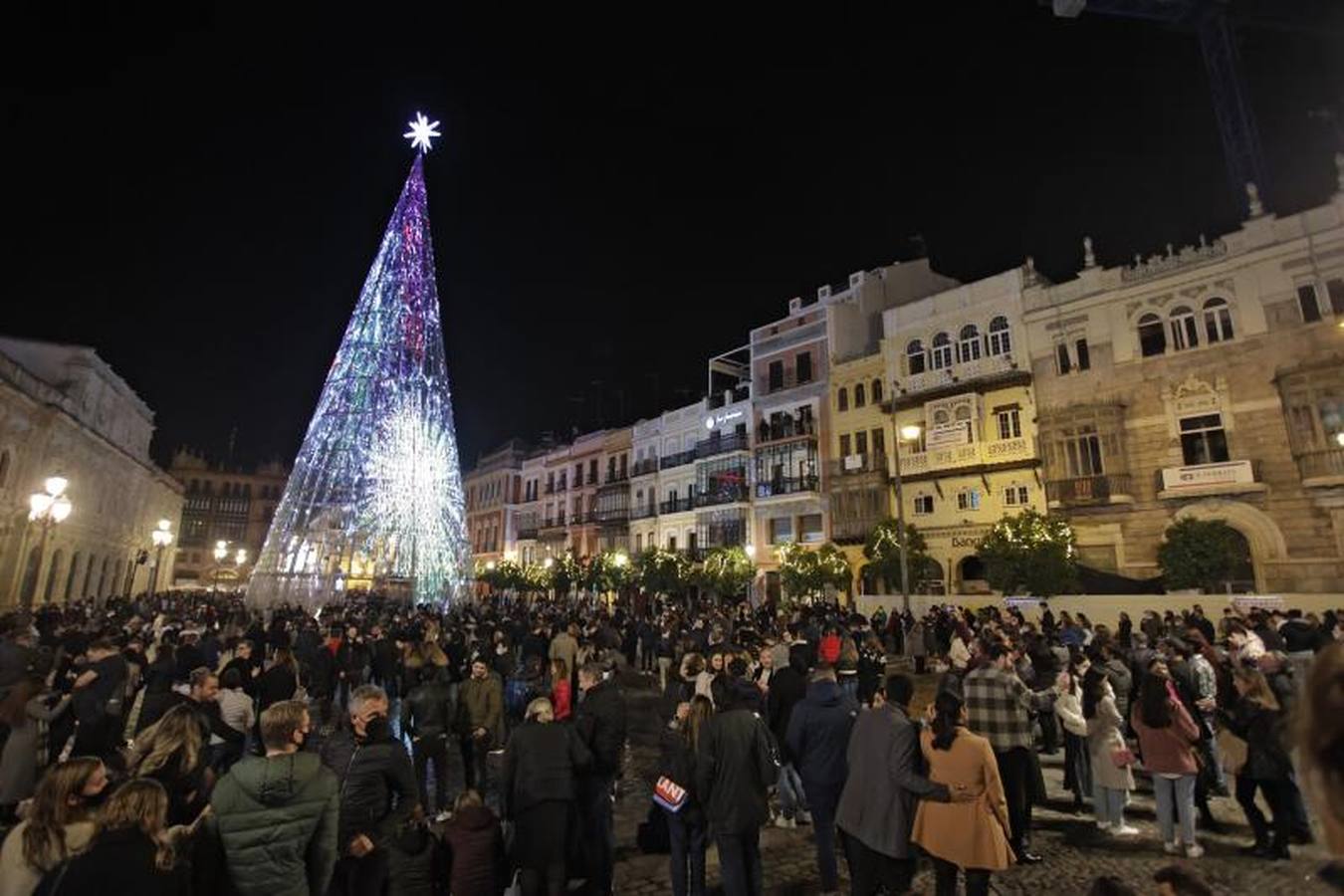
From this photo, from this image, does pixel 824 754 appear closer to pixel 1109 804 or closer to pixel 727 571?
pixel 1109 804

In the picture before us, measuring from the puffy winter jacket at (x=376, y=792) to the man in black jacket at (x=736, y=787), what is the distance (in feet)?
6.95

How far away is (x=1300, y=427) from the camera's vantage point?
70.1 feet

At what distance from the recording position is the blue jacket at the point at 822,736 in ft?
19.7

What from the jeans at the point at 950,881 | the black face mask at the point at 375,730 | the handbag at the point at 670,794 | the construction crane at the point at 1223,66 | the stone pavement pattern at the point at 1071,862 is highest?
the construction crane at the point at 1223,66

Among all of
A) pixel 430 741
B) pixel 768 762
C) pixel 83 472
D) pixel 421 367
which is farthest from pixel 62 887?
pixel 83 472

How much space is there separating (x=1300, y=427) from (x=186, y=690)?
28.0 m

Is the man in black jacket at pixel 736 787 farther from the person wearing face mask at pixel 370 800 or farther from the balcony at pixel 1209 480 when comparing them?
the balcony at pixel 1209 480

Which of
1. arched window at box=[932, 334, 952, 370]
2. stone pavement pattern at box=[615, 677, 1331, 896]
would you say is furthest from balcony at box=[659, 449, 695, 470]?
stone pavement pattern at box=[615, 677, 1331, 896]

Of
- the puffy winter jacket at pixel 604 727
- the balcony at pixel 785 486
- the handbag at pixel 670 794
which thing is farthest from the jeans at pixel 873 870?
the balcony at pixel 785 486

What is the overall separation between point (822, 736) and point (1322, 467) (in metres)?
23.1

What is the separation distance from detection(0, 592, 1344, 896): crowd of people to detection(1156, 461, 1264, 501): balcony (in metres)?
13.7

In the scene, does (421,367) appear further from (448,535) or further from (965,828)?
(965,828)

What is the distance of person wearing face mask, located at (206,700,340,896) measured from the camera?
11.7ft

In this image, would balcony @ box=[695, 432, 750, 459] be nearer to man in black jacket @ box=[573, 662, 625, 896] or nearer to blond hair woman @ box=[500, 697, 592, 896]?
man in black jacket @ box=[573, 662, 625, 896]
